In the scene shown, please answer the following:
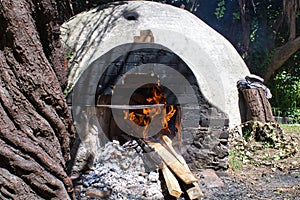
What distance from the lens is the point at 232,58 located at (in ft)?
21.8

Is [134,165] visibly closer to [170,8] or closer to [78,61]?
[78,61]

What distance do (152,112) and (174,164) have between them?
1.24 metres

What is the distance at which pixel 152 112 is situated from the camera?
17.6 ft

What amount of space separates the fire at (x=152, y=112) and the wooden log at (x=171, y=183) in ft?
4.06

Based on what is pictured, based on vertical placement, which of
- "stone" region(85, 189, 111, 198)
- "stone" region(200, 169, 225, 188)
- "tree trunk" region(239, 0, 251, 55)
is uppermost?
"tree trunk" region(239, 0, 251, 55)

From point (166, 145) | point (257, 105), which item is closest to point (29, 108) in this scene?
point (166, 145)

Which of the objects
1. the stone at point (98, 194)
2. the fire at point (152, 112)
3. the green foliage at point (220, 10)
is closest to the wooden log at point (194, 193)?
the stone at point (98, 194)

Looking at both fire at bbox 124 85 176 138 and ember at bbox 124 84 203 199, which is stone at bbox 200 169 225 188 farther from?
fire at bbox 124 85 176 138

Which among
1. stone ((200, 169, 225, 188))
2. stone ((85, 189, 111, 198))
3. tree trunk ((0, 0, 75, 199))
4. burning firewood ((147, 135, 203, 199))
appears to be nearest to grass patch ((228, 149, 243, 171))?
stone ((200, 169, 225, 188))

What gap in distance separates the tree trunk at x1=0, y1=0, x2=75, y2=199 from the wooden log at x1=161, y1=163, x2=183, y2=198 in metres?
2.35

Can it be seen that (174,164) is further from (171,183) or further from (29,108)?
(29,108)

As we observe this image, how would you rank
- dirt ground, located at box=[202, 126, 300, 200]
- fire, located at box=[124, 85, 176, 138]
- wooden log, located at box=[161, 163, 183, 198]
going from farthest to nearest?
fire, located at box=[124, 85, 176, 138]
dirt ground, located at box=[202, 126, 300, 200]
wooden log, located at box=[161, 163, 183, 198]

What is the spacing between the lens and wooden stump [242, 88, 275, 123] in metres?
6.83

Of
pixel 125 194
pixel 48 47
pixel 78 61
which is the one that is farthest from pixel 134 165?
pixel 48 47
